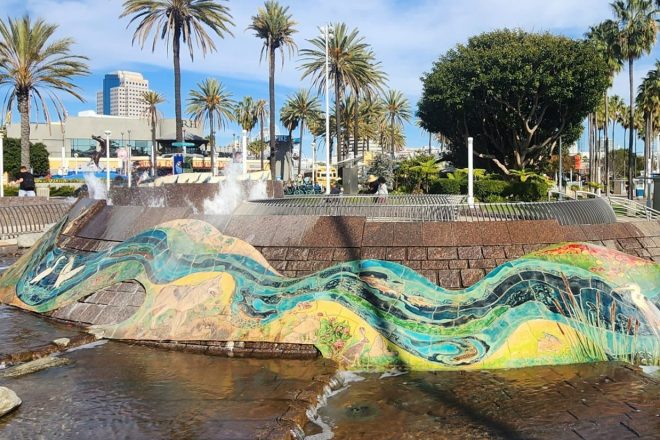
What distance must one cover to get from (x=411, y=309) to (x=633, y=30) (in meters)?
46.9

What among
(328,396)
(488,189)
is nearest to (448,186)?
(488,189)

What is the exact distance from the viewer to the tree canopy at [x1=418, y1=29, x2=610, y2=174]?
34469 mm

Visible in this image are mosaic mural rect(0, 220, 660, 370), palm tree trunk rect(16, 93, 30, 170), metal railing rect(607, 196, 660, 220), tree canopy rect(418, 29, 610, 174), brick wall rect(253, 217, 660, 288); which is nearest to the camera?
mosaic mural rect(0, 220, 660, 370)

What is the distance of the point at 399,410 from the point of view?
5.88 metres

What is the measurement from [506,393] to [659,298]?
11.2 ft

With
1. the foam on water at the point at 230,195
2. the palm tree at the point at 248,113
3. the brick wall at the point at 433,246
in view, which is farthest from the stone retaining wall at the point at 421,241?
the palm tree at the point at 248,113

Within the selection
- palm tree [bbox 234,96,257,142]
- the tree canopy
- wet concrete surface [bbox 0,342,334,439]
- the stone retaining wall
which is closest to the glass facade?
palm tree [bbox 234,96,257,142]

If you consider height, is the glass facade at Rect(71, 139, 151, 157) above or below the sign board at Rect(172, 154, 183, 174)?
above

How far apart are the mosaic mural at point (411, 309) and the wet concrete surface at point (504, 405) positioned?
363 mm

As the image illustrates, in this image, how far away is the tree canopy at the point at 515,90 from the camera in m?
34.5

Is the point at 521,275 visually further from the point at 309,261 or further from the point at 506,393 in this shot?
the point at 309,261

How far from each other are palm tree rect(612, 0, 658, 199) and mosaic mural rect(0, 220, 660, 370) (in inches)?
1635

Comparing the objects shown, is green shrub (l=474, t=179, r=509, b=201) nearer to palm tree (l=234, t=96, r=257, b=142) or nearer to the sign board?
the sign board

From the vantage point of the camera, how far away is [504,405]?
6008 millimetres
